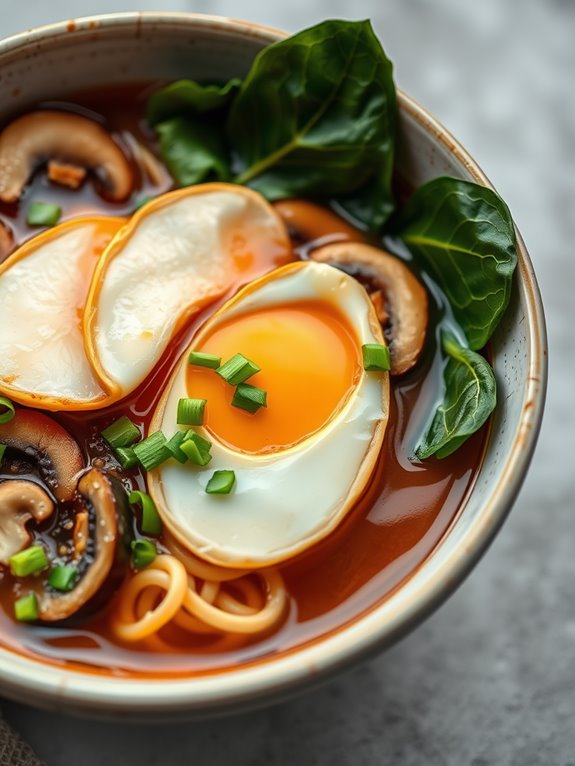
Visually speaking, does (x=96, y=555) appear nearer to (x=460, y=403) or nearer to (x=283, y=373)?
(x=283, y=373)

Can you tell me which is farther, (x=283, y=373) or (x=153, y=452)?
(x=283, y=373)

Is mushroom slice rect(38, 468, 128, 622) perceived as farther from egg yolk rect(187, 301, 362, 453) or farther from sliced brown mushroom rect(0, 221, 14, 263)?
sliced brown mushroom rect(0, 221, 14, 263)

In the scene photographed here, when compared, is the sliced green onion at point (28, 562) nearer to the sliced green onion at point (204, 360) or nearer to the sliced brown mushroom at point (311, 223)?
the sliced green onion at point (204, 360)

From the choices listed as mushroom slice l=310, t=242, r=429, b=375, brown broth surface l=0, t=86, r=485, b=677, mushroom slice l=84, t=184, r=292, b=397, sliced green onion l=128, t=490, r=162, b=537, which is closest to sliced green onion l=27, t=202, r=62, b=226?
brown broth surface l=0, t=86, r=485, b=677

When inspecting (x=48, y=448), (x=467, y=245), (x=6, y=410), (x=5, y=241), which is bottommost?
(x=48, y=448)

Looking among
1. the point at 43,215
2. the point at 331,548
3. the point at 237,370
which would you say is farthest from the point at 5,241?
the point at 331,548

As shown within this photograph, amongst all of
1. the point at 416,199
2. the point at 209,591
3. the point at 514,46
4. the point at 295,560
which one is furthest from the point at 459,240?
the point at 514,46
